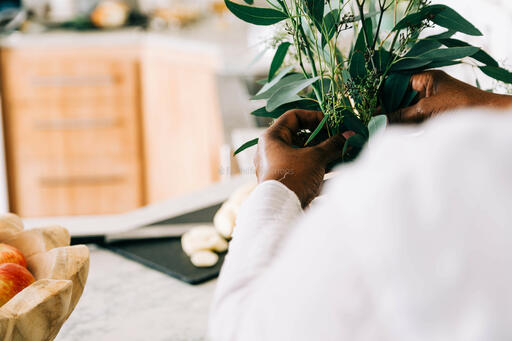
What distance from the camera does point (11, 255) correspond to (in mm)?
492

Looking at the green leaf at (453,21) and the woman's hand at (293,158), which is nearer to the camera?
the woman's hand at (293,158)

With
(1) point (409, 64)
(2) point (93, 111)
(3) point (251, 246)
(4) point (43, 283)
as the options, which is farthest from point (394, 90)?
(2) point (93, 111)

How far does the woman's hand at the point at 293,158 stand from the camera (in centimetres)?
41

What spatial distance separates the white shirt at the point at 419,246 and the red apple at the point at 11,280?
12.7 inches

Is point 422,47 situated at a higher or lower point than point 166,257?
higher

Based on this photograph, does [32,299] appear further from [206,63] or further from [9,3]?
[9,3]

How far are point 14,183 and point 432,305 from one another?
3396 mm

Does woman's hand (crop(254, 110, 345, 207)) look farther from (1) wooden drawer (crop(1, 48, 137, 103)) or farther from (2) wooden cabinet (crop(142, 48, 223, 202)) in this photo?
(1) wooden drawer (crop(1, 48, 137, 103))

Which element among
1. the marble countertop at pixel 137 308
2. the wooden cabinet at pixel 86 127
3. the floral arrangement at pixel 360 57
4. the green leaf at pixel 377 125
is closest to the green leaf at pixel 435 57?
the floral arrangement at pixel 360 57

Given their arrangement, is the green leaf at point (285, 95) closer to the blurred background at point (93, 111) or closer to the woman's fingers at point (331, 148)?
the woman's fingers at point (331, 148)

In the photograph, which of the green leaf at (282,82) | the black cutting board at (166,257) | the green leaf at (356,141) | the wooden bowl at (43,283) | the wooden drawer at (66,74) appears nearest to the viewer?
the wooden bowl at (43,283)

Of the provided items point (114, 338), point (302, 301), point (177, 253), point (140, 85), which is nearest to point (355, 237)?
point (302, 301)

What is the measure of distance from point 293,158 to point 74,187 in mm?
3010

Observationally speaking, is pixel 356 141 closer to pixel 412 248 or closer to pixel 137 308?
pixel 412 248
